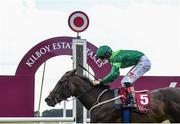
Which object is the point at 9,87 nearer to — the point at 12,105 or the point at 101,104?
the point at 12,105

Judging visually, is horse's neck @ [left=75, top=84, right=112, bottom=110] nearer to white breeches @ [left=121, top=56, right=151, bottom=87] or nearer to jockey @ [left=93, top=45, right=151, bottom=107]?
jockey @ [left=93, top=45, right=151, bottom=107]

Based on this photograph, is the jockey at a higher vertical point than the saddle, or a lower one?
higher

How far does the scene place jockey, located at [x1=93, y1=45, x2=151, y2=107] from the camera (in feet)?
33.0

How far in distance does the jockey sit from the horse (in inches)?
7.5

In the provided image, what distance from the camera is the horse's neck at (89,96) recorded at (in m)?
10.4

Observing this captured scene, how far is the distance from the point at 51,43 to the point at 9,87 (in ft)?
3.99

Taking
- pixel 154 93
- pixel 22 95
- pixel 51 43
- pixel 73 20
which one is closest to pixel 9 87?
pixel 22 95

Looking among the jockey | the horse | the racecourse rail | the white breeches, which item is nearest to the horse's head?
the horse

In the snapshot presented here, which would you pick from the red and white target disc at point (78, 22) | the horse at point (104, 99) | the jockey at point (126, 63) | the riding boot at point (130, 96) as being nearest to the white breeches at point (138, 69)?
the jockey at point (126, 63)

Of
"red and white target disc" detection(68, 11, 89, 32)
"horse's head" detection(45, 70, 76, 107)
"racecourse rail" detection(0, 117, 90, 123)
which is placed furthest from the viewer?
"racecourse rail" detection(0, 117, 90, 123)

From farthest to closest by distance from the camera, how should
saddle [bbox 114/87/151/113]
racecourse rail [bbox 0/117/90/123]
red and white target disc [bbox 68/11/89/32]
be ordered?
racecourse rail [bbox 0/117/90/123] < red and white target disc [bbox 68/11/89/32] < saddle [bbox 114/87/151/113]

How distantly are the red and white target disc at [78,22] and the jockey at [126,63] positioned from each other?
0.79 m

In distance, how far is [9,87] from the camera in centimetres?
1348

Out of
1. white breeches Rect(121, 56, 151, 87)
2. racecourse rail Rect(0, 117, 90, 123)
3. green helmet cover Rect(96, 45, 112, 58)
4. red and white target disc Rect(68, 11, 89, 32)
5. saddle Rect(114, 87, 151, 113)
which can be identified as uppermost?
red and white target disc Rect(68, 11, 89, 32)
